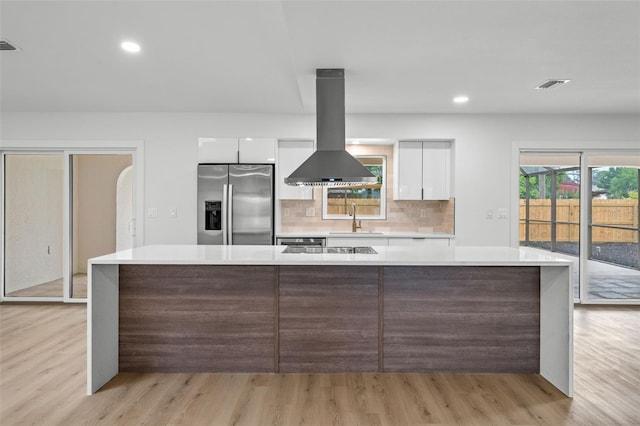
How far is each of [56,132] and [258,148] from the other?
2.47 meters

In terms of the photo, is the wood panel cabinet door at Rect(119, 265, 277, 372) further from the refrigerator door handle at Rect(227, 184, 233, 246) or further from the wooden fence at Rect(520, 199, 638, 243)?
the wooden fence at Rect(520, 199, 638, 243)

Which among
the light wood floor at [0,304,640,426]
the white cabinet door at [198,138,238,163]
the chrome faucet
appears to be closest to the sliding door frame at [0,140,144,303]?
the white cabinet door at [198,138,238,163]

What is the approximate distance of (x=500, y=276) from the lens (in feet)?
10.2

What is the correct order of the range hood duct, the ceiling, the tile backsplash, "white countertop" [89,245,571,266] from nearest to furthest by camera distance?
the ceiling
"white countertop" [89,245,571,266]
the range hood duct
the tile backsplash

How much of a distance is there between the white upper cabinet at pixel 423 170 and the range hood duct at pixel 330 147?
5.68 ft

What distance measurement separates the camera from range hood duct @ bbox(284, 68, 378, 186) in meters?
3.57

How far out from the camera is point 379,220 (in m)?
5.73

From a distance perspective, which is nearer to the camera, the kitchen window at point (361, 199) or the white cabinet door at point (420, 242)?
the white cabinet door at point (420, 242)

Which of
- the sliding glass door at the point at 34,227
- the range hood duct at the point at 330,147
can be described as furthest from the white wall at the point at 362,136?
the range hood duct at the point at 330,147

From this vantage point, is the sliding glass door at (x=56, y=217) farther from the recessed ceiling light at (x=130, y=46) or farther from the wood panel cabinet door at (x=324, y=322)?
the wood panel cabinet door at (x=324, y=322)

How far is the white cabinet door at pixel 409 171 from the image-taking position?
209 inches

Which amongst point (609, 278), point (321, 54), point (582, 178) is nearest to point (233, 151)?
point (321, 54)

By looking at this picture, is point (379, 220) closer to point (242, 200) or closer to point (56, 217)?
point (242, 200)

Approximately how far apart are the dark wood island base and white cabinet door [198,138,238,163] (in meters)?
2.21
